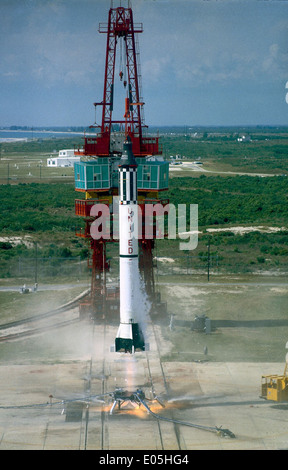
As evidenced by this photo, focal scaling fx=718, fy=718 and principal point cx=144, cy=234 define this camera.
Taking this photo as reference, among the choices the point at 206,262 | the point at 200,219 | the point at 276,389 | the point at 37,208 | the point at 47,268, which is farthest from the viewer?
the point at 37,208

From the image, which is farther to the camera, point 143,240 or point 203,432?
point 143,240

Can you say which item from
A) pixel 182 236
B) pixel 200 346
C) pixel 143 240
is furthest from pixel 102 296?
pixel 182 236

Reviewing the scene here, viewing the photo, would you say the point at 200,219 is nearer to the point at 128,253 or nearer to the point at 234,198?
the point at 234,198

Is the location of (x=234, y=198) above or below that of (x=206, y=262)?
above

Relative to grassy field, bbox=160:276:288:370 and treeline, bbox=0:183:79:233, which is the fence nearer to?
grassy field, bbox=160:276:288:370

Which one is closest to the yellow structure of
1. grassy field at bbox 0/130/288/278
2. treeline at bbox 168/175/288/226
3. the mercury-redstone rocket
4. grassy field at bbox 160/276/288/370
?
grassy field at bbox 160/276/288/370

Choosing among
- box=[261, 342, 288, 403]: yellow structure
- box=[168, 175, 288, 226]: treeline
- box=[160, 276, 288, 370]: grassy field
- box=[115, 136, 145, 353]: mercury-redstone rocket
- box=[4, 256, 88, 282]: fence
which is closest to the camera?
box=[261, 342, 288, 403]: yellow structure

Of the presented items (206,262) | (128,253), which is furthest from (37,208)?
(128,253)
